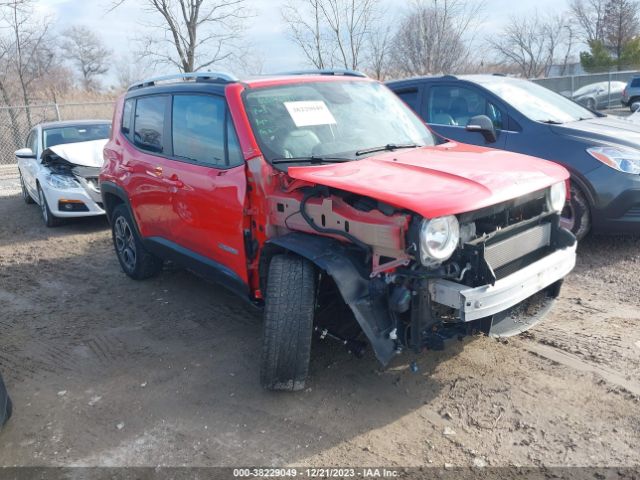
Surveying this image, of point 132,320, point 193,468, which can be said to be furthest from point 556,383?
point 132,320

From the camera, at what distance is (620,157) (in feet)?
17.1

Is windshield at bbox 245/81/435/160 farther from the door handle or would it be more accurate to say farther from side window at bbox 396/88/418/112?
side window at bbox 396/88/418/112

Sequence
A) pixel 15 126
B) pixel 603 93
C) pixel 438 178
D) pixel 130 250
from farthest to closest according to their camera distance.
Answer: pixel 603 93, pixel 15 126, pixel 130 250, pixel 438 178

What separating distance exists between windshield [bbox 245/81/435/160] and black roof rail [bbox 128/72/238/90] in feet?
1.00

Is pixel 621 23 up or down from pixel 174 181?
up

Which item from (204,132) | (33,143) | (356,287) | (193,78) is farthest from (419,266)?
(33,143)

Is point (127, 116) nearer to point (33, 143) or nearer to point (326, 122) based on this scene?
point (326, 122)

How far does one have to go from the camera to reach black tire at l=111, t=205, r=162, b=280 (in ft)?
17.8

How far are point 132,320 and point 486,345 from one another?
295 cm

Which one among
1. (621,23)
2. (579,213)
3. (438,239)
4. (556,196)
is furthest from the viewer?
(621,23)

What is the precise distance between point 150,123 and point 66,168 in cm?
426

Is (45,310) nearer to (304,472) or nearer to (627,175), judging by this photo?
(304,472)

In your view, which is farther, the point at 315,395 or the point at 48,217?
the point at 48,217

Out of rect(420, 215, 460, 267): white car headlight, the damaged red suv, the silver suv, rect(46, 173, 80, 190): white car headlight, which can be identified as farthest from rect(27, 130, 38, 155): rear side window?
the silver suv
